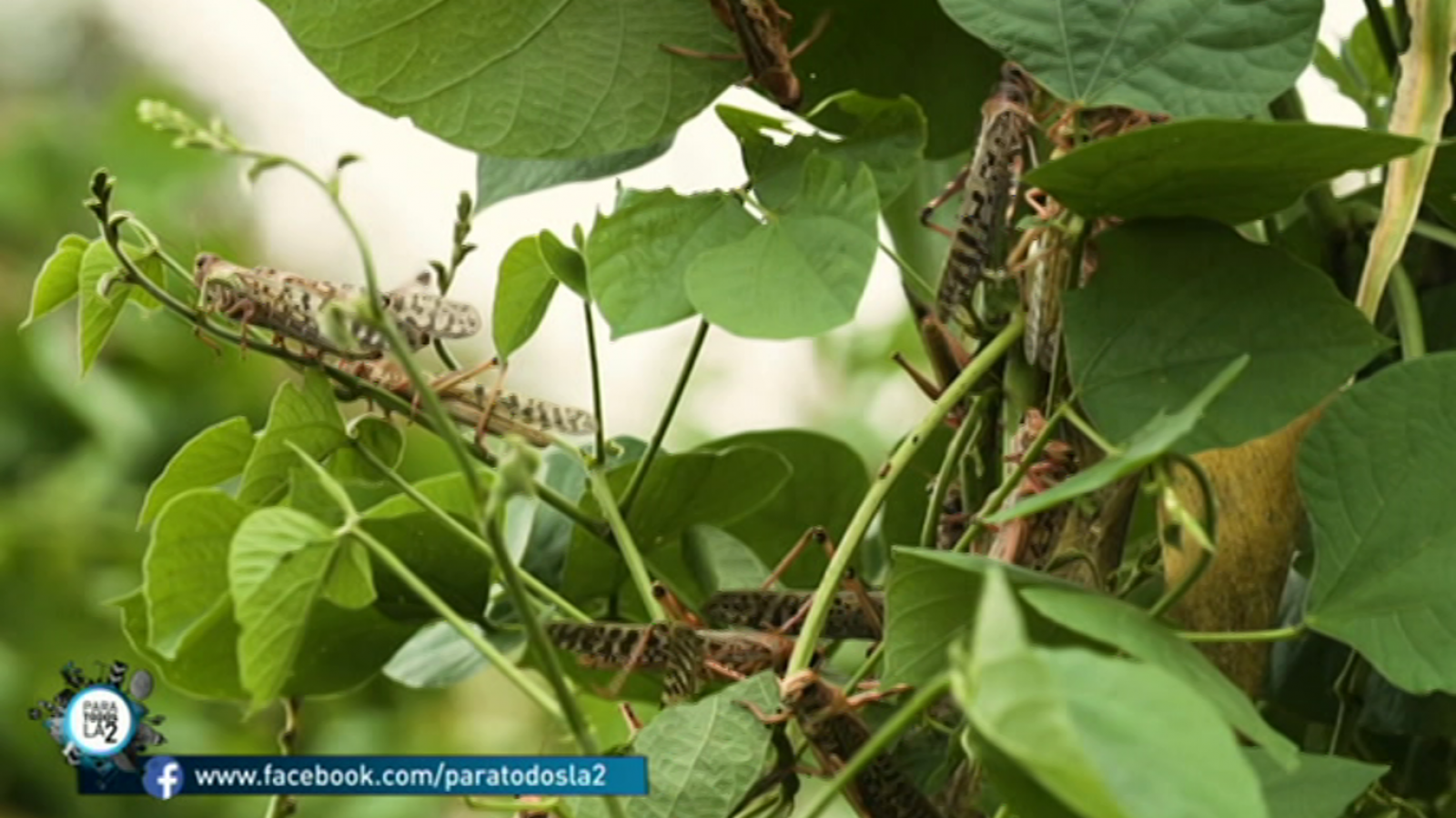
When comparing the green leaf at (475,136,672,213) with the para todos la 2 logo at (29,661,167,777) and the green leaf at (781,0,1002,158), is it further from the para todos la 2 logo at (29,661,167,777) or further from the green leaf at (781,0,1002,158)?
the para todos la 2 logo at (29,661,167,777)

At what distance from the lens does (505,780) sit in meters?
0.31

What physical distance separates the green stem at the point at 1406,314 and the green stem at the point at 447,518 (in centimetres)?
21

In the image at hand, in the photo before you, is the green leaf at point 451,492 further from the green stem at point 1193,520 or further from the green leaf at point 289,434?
the green stem at point 1193,520

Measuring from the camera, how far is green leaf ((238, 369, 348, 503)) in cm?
36

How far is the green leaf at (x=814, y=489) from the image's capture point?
489 millimetres

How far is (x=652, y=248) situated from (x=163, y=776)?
15 cm

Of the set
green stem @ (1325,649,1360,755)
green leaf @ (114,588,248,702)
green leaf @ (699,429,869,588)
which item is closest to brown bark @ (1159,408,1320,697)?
green stem @ (1325,649,1360,755)

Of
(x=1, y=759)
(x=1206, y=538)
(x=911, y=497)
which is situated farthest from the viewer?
(x=1, y=759)

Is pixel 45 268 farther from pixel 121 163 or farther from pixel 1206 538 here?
pixel 121 163

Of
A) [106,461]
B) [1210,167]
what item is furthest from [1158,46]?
[106,461]

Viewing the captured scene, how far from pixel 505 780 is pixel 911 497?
196mm

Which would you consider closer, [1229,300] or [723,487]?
[1229,300]

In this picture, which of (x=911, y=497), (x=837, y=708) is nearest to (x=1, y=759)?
(x=911, y=497)

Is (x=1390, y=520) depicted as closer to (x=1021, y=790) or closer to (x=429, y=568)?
(x=1021, y=790)
